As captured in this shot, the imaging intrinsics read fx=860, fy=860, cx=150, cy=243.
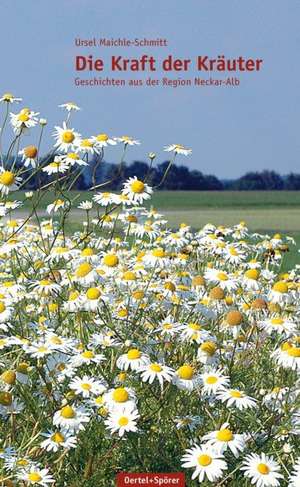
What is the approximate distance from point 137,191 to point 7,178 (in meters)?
0.65

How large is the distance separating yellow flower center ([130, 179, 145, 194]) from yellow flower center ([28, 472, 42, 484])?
1.40 meters

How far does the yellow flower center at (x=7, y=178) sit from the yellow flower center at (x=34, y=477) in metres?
1.49

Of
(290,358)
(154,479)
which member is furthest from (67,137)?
(154,479)

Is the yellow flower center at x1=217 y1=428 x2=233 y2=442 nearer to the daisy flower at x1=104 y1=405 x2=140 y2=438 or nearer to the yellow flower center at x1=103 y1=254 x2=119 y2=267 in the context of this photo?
the daisy flower at x1=104 y1=405 x2=140 y2=438

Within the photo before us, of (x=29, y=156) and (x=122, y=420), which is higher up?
(x=29, y=156)

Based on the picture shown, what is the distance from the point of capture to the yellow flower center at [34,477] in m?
3.20

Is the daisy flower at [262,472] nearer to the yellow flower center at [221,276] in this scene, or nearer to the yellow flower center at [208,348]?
the yellow flower center at [208,348]

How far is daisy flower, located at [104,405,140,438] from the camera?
126 inches

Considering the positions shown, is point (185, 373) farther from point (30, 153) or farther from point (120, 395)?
point (30, 153)

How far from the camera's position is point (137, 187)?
4.00 metres

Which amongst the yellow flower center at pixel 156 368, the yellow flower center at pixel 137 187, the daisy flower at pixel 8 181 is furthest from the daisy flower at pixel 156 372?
the daisy flower at pixel 8 181

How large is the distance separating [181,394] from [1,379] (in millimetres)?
958

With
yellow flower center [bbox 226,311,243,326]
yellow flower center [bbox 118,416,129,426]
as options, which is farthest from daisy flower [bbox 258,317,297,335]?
yellow flower center [bbox 118,416,129,426]

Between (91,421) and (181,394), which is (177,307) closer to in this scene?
(181,394)
